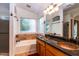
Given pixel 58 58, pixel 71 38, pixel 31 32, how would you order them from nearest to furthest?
pixel 58 58 < pixel 31 32 < pixel 71 38

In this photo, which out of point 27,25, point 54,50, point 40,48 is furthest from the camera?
point 40,48

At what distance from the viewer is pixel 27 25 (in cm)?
183

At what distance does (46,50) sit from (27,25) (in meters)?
0.49

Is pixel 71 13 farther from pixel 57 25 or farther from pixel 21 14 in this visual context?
pixel 21 14

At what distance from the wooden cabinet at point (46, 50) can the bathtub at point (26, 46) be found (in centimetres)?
9

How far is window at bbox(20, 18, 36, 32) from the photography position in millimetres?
1808

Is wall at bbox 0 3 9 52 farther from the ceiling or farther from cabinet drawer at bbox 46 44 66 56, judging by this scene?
cabinet drawer at bbox 46 44 66 56

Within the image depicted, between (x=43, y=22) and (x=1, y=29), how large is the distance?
26.0 inches

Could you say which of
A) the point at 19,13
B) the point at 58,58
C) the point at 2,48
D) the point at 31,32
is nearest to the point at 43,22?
the point at 31,32

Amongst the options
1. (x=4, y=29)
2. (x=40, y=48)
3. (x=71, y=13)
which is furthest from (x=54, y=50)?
(x=4, y=29)

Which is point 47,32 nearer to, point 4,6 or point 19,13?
point 19,13

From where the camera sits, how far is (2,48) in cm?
179

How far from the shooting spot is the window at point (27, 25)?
5.93 ft

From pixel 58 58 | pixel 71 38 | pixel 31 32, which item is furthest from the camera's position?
pixel 71 38
